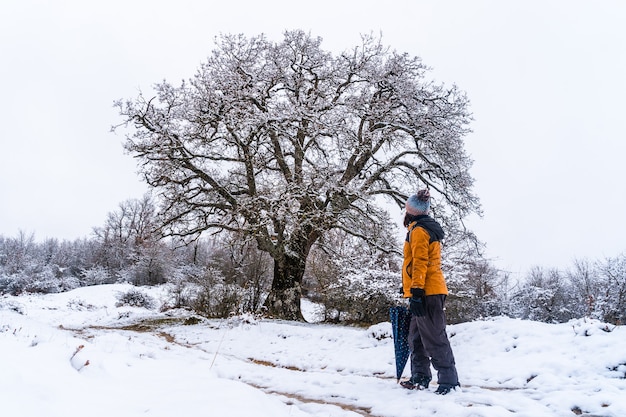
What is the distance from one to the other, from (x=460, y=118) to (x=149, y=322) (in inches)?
475

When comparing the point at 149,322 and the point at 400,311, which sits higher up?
the point at 400,311

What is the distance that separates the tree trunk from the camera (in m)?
12.2

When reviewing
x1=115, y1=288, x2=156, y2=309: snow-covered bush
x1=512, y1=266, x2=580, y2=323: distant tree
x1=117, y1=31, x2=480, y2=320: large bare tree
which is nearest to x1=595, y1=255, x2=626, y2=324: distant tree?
x1=512, y1=266, x2=580, y2=323: distant tree

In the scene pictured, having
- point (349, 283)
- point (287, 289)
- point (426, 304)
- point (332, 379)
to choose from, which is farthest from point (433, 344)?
point (287, 289)

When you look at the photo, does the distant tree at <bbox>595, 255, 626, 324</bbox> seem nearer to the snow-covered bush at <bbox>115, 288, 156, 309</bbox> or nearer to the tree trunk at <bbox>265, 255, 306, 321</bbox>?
the tree trunk at <bbox>265, 255, 306, 321</bbox>

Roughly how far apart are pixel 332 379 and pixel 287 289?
768 centimetres

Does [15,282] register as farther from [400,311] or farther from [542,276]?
[542,276]

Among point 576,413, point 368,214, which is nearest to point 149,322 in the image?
point 368,214

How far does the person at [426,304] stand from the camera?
3.87m

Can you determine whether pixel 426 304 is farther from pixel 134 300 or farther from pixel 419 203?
pixel 134 300

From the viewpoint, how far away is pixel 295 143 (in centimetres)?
1147

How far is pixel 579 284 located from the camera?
24.7 metres

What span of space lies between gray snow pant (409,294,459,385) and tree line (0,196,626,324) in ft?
12.1

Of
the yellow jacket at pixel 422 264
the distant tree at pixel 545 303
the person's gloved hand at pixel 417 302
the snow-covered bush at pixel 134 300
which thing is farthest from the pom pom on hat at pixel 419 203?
the snow-covered bush at pixel 134 300
